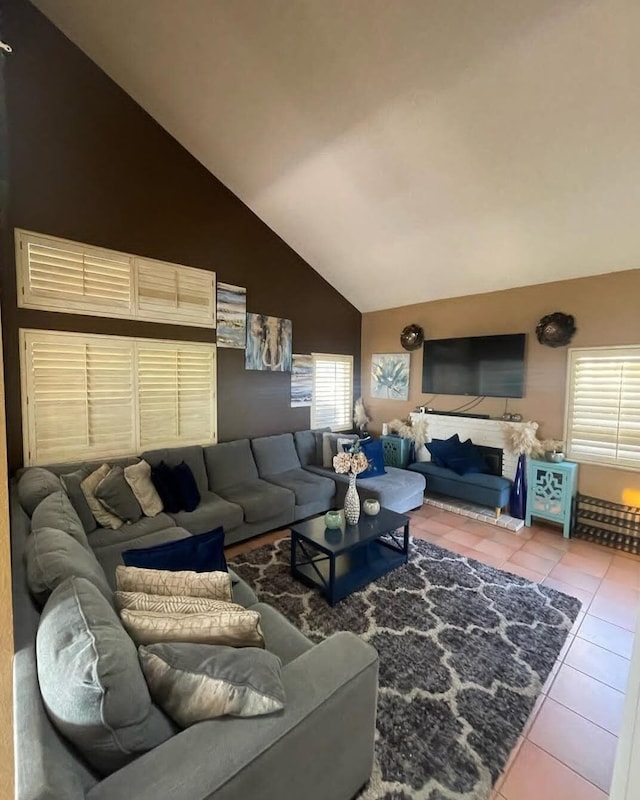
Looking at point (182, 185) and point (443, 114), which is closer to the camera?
point (443, 114)

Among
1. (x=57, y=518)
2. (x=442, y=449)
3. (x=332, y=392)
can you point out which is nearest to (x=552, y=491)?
(x=442, y=449)

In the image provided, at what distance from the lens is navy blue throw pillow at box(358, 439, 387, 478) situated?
3994 mm

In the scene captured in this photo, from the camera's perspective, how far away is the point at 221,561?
74.7 inches

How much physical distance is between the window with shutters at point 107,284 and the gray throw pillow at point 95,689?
2.69m

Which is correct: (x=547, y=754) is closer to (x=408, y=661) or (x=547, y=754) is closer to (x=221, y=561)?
(x=408, y=661)

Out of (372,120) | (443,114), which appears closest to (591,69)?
(443,114)

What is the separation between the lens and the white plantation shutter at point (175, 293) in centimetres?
332

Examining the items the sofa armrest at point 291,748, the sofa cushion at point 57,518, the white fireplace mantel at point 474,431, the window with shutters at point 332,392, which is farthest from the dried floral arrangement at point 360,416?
the sofa armrest at point 291,748

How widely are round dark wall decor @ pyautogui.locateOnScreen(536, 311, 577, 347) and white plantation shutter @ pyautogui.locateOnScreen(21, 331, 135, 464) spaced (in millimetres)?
4111

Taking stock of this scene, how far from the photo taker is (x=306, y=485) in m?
3.76

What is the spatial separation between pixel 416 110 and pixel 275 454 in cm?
335

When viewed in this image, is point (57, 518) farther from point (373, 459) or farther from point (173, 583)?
point (373, 459)

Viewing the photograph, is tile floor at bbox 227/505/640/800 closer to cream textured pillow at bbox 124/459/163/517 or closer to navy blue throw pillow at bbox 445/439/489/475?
navy blue throw pillow at bbox 445/439/489/475

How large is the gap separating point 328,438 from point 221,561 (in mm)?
2706
